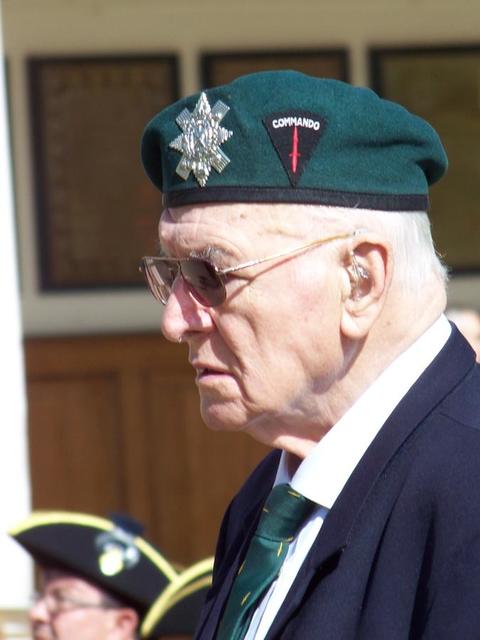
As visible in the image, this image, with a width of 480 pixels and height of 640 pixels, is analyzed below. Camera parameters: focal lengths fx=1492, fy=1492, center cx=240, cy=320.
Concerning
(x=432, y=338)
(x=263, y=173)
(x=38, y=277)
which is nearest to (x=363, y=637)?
(x=432, y=338)

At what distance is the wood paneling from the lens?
648 cm

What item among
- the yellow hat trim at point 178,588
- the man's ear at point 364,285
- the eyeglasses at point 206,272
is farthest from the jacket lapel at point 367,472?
the yellow hat trim at point 178,588

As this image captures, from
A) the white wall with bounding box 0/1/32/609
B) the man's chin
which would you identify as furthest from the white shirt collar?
the white wall with bounding box 0/1/32/609

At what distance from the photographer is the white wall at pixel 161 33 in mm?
6270

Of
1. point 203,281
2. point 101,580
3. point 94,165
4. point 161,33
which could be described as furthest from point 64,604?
point 161,33

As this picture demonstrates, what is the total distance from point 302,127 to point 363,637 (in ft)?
2.04

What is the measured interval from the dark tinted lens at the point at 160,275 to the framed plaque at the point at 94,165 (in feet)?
14.2

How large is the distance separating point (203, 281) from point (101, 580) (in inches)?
64.5

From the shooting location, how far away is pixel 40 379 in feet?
21.4

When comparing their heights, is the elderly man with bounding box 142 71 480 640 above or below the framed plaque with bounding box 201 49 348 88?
below

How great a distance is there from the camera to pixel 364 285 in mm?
1851

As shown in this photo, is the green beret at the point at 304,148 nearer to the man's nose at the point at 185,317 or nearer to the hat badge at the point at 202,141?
the hat badge at the point at 202,141

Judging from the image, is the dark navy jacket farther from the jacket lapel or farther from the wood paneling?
the wood paneling

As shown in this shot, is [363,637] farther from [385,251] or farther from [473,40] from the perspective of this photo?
[473,40]
